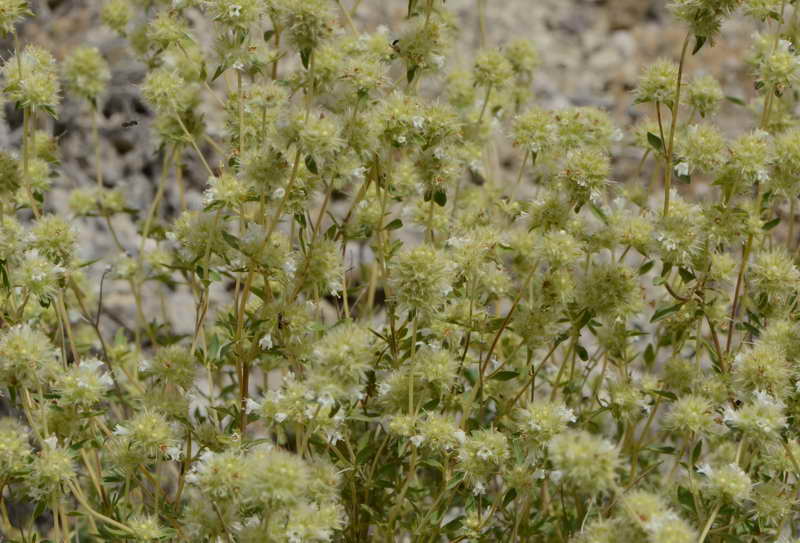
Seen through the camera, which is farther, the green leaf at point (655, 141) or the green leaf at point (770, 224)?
the green leaf at point (770, 224)

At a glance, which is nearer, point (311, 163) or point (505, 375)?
point (311, 163)

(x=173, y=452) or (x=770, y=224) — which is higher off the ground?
(x=770, y=224)

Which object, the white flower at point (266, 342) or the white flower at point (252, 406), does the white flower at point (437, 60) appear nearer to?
the white flower at point (266, 342)

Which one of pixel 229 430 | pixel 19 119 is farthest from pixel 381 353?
pixel 19 119

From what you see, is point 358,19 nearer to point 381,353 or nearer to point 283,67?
point 283,67

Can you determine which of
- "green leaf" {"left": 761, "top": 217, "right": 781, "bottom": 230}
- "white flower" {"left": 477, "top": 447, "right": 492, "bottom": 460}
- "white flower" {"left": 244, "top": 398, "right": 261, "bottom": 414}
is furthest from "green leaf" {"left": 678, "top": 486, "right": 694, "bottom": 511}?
"white flower" {"left": 244, "top": 398, "right": 261, "bottom": 414}

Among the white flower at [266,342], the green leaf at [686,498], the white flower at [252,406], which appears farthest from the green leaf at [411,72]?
the green leaf at [686,498]

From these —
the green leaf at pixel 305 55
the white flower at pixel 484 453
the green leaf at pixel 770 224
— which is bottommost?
the white flower at pixel 484 453

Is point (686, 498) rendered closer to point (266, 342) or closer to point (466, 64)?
point (266, 342)

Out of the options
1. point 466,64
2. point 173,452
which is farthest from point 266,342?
point 466,64

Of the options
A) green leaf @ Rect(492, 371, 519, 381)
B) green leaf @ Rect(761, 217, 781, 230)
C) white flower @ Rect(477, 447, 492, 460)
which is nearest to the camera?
white flower @ Rect(477, 447, 492, 460)

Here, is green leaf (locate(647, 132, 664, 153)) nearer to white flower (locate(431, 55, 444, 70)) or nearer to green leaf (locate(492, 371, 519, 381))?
white flower (locate(431, 55, 444, 70))
